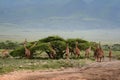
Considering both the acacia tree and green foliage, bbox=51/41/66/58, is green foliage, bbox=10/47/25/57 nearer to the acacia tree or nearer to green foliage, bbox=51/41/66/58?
the acacia tree

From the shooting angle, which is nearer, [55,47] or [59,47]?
[59,47]

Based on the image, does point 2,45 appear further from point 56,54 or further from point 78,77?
point 78,77

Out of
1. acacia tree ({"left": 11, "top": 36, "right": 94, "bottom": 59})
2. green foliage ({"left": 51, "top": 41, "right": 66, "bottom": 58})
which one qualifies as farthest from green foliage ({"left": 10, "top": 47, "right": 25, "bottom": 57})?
green foliage ({"left": 51, "top": 41, "right": 66, "bottom": 58})

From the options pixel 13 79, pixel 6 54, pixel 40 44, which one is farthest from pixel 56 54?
pixel 13 79

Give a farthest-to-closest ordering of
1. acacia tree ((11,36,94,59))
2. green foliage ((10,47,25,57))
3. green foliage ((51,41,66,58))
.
Answer: green foliage ((51,41,66,58)), green foliage ((10,47,25,57)), acacia tree ((11,36,94,59))

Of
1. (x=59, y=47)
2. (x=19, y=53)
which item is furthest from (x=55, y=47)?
(x=19, y=53)

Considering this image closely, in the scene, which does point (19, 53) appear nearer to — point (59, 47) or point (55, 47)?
point (55, 47)

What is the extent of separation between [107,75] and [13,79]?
4444 millimetres

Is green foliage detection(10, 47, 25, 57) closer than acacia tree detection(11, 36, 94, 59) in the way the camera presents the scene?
No

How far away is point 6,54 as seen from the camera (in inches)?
1730

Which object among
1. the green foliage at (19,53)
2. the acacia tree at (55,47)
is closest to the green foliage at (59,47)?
the acacia tree at (55,47)

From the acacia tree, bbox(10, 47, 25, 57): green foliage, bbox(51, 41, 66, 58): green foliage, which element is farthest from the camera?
bbox(51, 41, 66, 58): green foliage

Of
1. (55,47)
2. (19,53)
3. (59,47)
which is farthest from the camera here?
(55,47)

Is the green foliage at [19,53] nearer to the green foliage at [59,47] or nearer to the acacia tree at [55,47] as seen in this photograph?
the acacia tree at [55,47]
